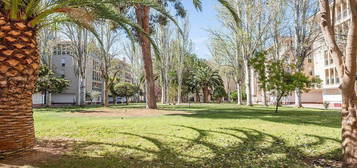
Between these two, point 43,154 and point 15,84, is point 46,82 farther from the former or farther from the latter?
point 15,84

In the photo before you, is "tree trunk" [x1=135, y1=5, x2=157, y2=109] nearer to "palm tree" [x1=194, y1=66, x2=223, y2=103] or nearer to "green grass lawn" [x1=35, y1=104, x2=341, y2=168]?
"green grass lawn" [x1=35, y1=104, x2=341, y2=168]

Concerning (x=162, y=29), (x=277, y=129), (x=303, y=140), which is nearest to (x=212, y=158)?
(x=303, y=140)

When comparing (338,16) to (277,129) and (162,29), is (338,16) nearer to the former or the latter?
(162,29)

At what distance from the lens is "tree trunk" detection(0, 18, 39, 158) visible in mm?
4348

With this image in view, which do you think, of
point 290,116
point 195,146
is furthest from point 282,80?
point 195,146

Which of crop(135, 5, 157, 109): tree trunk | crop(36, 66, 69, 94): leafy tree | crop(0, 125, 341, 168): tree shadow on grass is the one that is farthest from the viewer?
crop(36, 66, 69, 94): leafy tree

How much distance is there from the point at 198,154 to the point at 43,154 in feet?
11.1

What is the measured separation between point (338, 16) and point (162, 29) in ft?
87.0

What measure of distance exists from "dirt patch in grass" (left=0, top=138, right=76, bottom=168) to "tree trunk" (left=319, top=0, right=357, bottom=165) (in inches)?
226

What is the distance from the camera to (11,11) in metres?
4.51

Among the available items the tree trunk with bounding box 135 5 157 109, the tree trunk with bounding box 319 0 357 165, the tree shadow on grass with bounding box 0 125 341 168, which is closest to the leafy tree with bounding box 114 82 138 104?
the tree trunk with bounding box 135 5 157 109

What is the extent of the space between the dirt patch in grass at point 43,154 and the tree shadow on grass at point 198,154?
0.58ft

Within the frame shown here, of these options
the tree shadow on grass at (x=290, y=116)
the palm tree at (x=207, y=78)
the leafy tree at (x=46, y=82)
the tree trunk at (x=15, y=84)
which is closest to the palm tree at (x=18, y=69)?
the tree trunk at (x=15, y=84)

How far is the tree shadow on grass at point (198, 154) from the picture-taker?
15.6 ft
